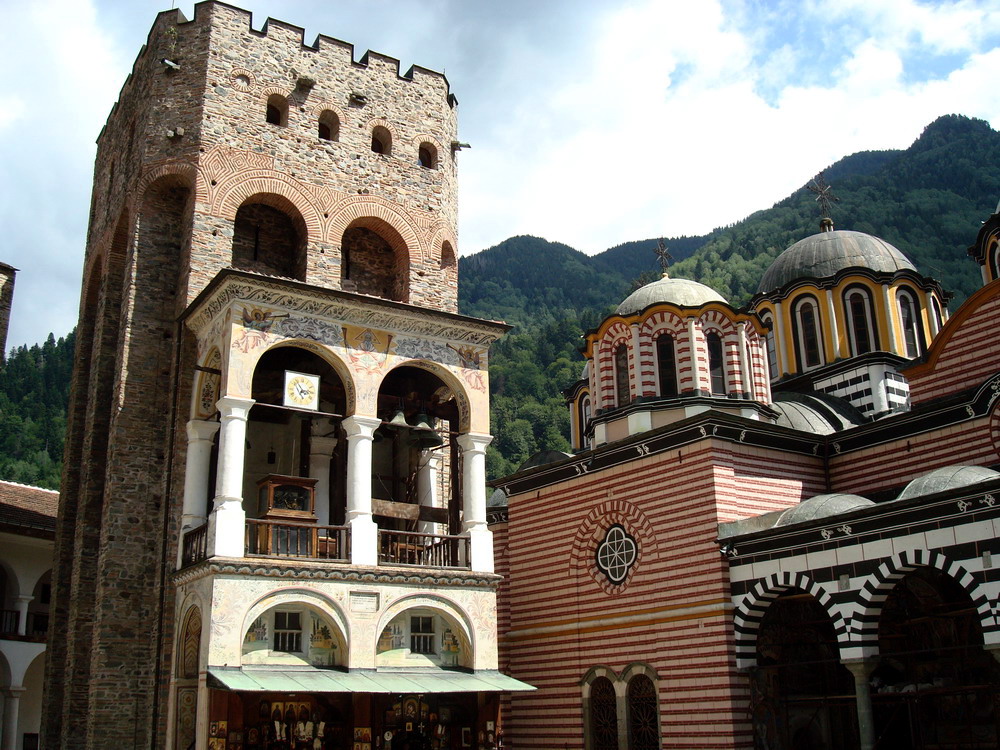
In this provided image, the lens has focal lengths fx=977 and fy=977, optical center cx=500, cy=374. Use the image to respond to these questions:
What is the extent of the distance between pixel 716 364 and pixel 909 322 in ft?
19.8

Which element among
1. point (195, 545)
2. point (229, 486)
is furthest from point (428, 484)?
point (195, 545)

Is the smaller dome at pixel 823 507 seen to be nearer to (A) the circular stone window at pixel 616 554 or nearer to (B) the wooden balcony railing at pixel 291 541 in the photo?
(A) the circular stone window at pixel 616 554

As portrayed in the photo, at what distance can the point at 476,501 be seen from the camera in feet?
53.1

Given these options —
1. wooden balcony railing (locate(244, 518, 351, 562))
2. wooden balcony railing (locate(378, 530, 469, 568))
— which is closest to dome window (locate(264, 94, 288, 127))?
wooden balcony railing (locate(244, 518, 351, 562))

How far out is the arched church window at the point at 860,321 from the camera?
74.0 ft

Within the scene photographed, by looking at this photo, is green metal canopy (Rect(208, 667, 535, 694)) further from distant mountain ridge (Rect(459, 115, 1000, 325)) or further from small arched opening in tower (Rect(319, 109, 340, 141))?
distant mountain ridge (Rect(459, 115, 1000, 325))

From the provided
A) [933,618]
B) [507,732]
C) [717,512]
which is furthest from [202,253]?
[933,618]

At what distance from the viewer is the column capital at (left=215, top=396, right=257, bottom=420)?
14516mm

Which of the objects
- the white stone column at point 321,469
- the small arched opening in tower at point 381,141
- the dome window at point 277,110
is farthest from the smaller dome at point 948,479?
the dome window at point 277,110

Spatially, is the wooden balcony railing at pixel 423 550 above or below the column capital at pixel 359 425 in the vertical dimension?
below

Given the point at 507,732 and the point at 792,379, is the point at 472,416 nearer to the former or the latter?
the point at 507,732

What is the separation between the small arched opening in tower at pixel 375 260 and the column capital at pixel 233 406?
4.46 metres

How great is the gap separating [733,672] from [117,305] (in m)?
13.0

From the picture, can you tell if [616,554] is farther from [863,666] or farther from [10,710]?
[10,710]
